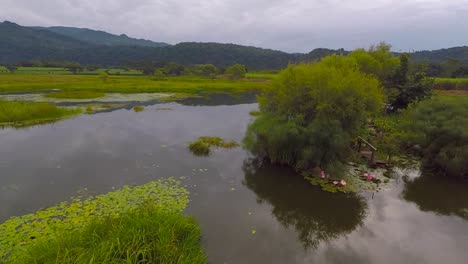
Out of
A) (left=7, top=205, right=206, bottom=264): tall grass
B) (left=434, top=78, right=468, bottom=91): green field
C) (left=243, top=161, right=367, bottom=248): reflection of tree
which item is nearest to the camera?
(left=7, top=205, right=206, bottom=264): tall grass

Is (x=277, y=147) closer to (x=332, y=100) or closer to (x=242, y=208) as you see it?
(x=332, y=100)

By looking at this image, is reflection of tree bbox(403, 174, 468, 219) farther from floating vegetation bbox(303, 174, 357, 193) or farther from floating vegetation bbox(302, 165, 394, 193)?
floating vegetation bbox(303, 174, 357, 193)

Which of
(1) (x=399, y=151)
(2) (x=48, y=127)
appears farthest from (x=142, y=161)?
(1) (x=399, y=151)

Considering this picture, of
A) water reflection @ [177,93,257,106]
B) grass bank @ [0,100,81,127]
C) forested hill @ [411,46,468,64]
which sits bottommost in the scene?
water reflection @ [177,93,257,106]

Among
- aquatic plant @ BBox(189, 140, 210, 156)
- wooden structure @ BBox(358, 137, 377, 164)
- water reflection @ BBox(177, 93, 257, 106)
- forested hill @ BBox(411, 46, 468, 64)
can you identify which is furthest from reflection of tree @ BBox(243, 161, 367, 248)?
forested hill @ BBox(411, 46, 468, 64)

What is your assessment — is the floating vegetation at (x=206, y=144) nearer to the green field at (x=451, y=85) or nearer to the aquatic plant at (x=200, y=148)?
the aquatic plant at (x=200, y=148)

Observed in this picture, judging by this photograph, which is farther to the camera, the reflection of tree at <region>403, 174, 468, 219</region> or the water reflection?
the water reflection

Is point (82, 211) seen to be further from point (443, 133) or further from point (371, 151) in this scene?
point (443, 133)
